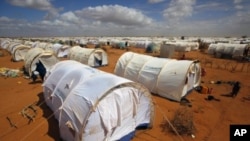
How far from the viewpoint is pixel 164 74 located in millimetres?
12359

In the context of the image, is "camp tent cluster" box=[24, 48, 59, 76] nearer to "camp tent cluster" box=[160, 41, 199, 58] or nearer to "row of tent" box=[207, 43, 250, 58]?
"camp tent cluster" box=[160, 41, 199, 58]

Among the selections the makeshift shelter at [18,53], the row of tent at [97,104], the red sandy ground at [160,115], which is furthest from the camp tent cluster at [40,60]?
the makeshift shelter at [18,53]

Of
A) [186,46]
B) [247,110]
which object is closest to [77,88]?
[247,110]

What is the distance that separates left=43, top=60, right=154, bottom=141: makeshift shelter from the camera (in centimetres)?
636

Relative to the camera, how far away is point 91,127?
20.7 feet

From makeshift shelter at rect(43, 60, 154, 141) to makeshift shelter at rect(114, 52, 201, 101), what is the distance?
4.10 meters

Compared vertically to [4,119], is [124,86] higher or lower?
higher

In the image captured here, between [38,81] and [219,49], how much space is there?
31.9 metres

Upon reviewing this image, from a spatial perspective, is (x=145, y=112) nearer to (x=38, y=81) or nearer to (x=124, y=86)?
(x=124, y=86)

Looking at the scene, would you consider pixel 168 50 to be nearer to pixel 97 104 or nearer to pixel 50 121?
pixel 50 121

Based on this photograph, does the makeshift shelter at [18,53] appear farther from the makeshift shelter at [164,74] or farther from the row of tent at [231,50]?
the row of tent at [231,50]

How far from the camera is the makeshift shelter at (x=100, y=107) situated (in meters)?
6.36

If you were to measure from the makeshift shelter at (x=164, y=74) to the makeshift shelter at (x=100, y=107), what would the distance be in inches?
161

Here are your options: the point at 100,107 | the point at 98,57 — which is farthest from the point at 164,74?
the point at 98,57
